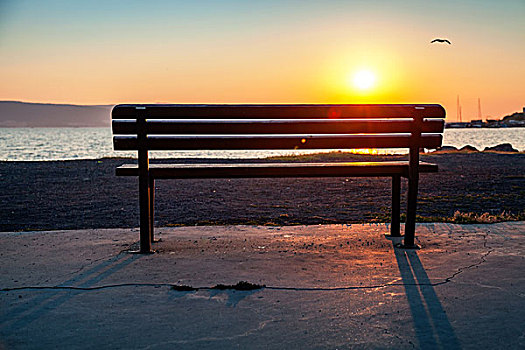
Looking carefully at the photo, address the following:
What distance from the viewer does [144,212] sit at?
4832 millimetres

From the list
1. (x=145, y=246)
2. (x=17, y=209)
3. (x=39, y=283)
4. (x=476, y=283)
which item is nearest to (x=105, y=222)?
(x=17, y=209)

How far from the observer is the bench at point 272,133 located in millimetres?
4602

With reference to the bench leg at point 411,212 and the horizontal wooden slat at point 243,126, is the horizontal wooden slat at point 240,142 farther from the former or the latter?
the bench leg at point 411,212

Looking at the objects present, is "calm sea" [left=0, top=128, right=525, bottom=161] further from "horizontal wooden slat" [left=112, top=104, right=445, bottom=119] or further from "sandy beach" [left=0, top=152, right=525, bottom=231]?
"horizontal wooden slat" [left=112, top=104, right=445, bottom=119]

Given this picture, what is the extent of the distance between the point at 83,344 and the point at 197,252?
2.06m

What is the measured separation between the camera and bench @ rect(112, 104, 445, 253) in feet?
15.1

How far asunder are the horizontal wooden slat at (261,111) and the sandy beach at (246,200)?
8.55 ft

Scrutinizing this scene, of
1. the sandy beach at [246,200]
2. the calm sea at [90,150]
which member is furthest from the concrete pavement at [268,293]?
the calm sea at [90,150]

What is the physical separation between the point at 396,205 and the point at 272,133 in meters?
1.72

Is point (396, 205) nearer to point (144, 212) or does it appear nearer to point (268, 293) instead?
point (268, 293)

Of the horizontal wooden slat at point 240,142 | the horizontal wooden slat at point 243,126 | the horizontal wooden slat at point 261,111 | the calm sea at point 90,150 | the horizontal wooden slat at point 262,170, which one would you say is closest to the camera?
the horizontal wooden slat at point 261,111

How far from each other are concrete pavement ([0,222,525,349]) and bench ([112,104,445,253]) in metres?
0.60

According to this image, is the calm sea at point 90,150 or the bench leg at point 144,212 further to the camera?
the calm sea at point 90,150

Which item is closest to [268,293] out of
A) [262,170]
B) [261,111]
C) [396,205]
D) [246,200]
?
[262,170]
